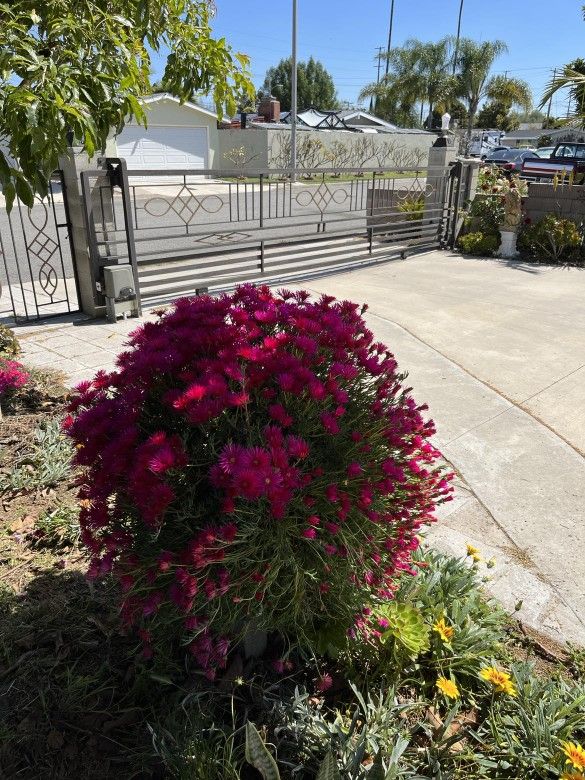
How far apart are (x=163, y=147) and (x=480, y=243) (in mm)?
23821

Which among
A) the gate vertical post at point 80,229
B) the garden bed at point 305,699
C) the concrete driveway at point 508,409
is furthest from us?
the gate vertical post at point 80,229

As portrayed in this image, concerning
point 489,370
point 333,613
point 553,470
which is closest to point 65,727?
point 333,613

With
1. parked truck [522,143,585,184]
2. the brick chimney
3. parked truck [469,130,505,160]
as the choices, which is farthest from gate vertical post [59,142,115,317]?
the brick chimney

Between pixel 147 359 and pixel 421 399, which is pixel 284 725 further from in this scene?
pixel 421 399

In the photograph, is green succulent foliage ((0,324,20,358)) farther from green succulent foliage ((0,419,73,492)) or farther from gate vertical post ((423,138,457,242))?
gate vertical post ((423,138,457,242))

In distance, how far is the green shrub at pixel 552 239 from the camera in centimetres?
1044

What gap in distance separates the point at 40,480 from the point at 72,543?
0.59 m

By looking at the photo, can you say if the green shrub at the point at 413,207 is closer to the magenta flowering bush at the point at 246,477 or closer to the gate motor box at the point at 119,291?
the gate motor box at the point at 119,291

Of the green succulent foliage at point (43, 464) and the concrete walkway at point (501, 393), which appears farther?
the green succulent foliage at point (43, 464)

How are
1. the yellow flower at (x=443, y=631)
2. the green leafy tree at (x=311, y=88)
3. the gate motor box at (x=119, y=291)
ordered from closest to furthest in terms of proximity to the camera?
the yellow flower at (x=443, y=631)
the gate motor box at (x=119, y=291)
the green leafy tree at (x=311, y=88)

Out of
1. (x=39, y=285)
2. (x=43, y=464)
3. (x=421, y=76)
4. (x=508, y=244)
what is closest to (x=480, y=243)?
(x=508, y=244)

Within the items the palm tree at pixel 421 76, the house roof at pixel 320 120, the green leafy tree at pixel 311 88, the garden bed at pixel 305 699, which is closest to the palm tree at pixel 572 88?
the garden bed at pixel 305 699

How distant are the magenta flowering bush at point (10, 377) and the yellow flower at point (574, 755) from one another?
379 centimetres

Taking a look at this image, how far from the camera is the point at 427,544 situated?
2873 mm
